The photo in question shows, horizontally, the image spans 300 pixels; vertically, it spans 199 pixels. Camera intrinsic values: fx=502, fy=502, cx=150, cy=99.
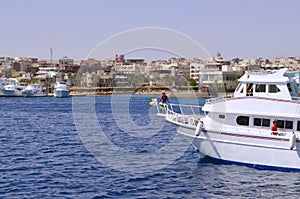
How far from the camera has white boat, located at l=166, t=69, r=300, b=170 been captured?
22938mm

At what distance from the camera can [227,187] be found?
2091cm

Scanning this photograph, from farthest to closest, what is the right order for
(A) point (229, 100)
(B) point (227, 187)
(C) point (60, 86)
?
(C) point (60, 86), (A) point (229, 100), (B) point (227, 187)

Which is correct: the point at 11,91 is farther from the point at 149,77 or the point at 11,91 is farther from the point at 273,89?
the point at 273,89

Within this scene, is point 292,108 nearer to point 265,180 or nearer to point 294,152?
point 294,152

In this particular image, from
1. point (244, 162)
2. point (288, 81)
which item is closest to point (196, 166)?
point (244, 162)

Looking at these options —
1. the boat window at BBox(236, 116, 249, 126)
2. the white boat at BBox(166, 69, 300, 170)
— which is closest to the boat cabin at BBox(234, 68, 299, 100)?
the white boat at BBox(166, 69, 300, 170)

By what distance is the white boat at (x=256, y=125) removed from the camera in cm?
2294

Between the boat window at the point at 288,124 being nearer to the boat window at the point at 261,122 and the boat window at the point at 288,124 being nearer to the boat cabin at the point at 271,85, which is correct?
the boat window at the point at 261,122

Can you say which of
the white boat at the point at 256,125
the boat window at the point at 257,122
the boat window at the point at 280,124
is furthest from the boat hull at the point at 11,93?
the boat window at the point at 280,124

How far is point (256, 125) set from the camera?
2392 cm

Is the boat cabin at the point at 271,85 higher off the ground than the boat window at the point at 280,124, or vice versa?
the boat cabin at the point at 271,85

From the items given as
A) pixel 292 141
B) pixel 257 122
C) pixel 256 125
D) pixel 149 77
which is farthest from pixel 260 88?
pixel 149 77

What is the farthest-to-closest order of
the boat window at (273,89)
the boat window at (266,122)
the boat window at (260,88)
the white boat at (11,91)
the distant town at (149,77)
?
the distant town at (149,77) < the white boat at (11,91) < the boat window at (260,88) < the boat window at (273,89) < the boat window at (266,122)

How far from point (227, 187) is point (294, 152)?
13.1 ft
